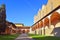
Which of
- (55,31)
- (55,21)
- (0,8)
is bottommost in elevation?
(55,31)

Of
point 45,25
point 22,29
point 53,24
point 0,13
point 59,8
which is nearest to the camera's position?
point 59,8

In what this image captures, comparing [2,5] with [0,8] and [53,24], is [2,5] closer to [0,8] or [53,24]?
[0,8]

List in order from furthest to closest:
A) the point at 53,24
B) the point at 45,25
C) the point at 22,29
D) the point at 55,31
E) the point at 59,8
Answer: the point at 22,29
the point at 45,25
the point at 53,24
the point at 55,31
the point at 59,8

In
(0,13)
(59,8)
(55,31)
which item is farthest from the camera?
(0,13)

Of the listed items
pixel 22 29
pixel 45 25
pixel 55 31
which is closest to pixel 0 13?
pixel 45 25

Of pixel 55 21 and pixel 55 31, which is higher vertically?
pixel 55 21

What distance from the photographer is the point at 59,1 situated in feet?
151

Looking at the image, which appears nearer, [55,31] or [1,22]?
[55,31]

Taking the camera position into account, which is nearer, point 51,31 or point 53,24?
point 51,31

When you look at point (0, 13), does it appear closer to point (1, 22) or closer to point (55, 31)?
point (1, 22)

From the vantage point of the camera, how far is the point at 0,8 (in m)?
42.0

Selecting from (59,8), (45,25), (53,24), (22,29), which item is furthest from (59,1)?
(22,29)

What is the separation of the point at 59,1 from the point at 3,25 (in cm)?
1548

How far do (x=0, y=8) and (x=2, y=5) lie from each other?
1123 millimetres
